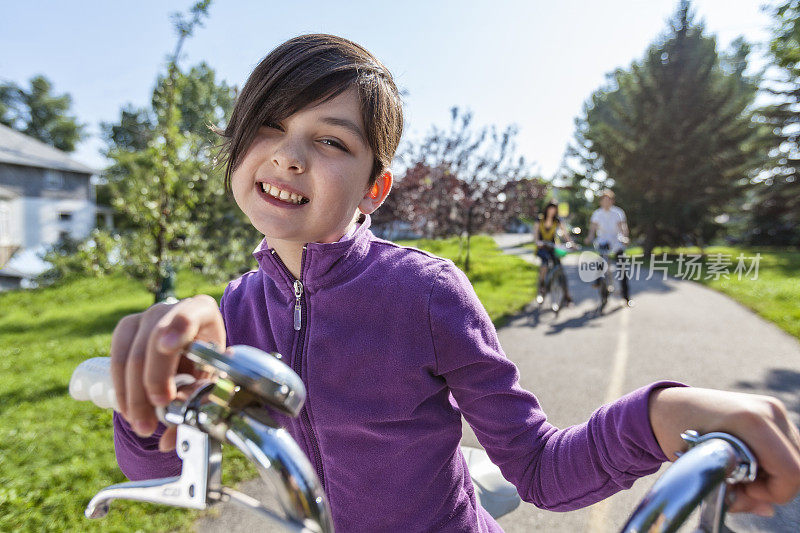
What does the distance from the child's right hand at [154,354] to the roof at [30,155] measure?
43.4 metres

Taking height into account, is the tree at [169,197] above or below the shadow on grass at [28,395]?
above

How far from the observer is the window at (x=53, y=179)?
3734 cm

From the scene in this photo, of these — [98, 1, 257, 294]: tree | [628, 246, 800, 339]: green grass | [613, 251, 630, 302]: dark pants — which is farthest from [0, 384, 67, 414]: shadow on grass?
[628, 246, 800, 339]: green grass

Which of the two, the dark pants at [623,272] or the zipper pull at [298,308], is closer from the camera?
the zipper pull at [298,308]

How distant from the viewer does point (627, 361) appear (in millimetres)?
5414

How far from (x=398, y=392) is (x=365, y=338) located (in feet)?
0.47

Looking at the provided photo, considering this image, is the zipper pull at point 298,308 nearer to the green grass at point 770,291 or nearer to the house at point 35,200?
the green grass at point 770,291

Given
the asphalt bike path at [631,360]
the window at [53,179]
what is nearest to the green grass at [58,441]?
the asphalt bike path at [631,360]

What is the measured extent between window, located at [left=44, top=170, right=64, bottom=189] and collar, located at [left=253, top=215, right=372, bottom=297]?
1783 inches

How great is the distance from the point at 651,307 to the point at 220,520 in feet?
28.8

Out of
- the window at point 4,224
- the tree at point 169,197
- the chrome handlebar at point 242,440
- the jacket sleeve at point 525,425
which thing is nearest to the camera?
the chrome handlebar at point 242,440

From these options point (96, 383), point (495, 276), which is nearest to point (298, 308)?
point (96, 383)

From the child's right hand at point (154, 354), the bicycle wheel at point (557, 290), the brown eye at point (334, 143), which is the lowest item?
the bicycle wheel at point (557, 290)

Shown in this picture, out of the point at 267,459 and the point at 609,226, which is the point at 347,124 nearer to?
the point at 267,459
